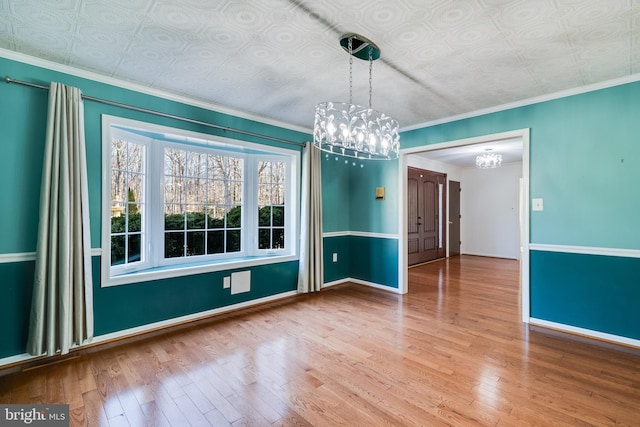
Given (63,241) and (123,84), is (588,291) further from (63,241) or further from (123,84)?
(123,84)

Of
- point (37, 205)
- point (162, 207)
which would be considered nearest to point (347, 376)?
point (162, 207)

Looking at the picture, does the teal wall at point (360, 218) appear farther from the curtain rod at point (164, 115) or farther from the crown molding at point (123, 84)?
the crown molding at point (123, 84)

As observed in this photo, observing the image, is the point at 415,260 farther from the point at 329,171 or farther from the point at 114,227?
the point at 114,227

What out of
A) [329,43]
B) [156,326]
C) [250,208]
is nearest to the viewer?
[329,43]

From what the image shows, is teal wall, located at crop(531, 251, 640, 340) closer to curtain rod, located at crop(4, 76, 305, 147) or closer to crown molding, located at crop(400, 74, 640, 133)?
crown molding, located at crop(400, 74, 640, 133)

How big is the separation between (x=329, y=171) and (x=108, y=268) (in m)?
3.15

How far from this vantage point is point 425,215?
695cm

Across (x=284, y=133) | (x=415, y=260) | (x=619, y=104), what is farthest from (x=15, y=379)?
(x=415, y=260)

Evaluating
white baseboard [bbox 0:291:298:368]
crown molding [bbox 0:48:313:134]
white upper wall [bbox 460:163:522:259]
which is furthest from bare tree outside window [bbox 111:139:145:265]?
white upper wall [bbox 460:163:522:259]

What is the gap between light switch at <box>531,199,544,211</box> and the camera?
3.18 meters

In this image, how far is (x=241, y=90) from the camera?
9.89 ft

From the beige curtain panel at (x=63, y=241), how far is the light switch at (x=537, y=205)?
438cm

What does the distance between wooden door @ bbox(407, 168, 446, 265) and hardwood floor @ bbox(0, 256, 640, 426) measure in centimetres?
323

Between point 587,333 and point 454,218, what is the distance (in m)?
5.27
